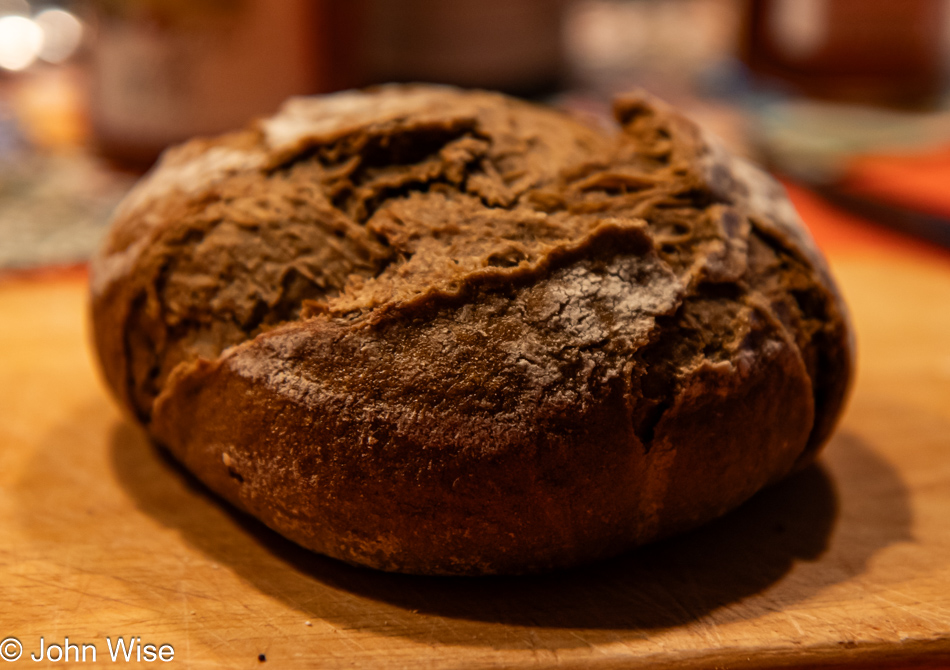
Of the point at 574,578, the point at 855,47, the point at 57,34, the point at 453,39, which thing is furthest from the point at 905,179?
Answer: the point at 57,34

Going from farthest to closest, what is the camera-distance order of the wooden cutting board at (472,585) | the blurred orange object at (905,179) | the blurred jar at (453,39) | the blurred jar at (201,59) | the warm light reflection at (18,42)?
the warm light reflection at (18,42)
the blurred jar at (453,39)
the blurred orange object at (905,179)
the blurred jar at (201,59)
the wooden cutting board at (472,585)

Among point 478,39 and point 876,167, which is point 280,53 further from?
point 876,167

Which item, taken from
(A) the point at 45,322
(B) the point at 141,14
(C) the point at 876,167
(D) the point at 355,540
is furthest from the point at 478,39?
(D) the point at 355,540

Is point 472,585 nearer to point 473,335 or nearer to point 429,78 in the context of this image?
point 473,335

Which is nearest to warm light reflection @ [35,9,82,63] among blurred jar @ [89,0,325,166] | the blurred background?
the blurred background

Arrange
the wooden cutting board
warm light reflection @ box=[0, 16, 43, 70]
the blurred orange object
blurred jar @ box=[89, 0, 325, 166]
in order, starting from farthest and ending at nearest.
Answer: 1. warm light reflection @ box=[0, 16, 43, 70]
2. the blurred orange object
3. blurred jar @ box=[89, 0, 325, 166]
4. the wooden cutting board

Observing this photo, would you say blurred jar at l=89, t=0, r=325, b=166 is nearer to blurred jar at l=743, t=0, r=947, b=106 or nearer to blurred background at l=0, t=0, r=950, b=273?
blurred background at l=0, t=0, r=950, b=273

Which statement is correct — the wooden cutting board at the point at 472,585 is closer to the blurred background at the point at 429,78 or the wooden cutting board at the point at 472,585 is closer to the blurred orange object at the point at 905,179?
the blurred background at the point at 429,78

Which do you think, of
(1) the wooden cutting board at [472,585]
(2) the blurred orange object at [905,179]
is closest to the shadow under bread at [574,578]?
(1) the wooden cutting board at [472,585]
